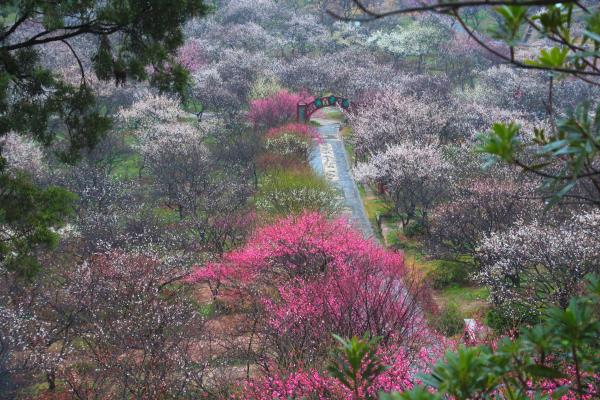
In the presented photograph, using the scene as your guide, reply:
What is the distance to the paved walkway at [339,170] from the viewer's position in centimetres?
3147

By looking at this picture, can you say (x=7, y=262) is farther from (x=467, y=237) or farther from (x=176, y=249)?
(x=467, y=237)

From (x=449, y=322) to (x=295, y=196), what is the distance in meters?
10.8

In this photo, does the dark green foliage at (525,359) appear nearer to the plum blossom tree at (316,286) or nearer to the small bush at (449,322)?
the plum blossom tree at (316,286)

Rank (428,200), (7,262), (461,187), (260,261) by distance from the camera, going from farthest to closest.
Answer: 1. (428,200)
2. (461,187)
3. (260,261)
4. (7,262)

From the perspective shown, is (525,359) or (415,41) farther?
(415,41)

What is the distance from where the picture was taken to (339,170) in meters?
39.9

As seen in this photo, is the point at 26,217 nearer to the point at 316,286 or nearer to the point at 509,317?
the point at 316,286

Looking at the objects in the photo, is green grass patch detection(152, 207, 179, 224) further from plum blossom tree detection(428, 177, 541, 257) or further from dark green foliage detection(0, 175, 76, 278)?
dark green foliage detection(0, 175, 76, 278)

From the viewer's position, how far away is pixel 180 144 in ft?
117

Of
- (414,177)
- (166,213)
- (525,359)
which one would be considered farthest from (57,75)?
(166,213)

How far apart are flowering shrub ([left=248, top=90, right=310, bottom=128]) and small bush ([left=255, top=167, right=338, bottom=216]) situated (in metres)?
15.0

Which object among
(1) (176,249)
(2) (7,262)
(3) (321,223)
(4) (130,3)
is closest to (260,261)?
(3) (321,223)

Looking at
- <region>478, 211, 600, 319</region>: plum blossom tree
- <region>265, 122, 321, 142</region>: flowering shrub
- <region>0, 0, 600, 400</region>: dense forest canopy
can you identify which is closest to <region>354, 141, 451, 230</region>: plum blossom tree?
<region>0, 0, 600, 400</region>: dense forest canopy

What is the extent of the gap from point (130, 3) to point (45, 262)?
1506 centimetres
